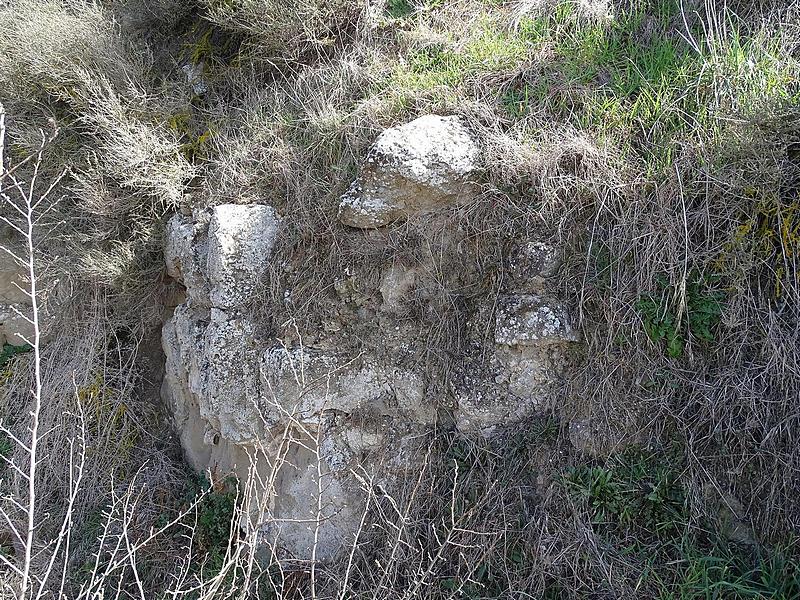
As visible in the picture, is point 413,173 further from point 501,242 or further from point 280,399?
point 280,399

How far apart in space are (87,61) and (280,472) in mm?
3107

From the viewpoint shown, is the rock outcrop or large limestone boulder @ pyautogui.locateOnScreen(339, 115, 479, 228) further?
large limestone boulder @ pyautogui.locateOnScreen(339, 115, 479, 228)

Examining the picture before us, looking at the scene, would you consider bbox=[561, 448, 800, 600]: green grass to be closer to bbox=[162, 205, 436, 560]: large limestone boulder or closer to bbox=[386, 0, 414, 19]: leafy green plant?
bbox=[162, 205, 436, 560]: large limestone boulder

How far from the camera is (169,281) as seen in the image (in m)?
4.56

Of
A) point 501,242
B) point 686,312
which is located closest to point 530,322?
point 501,242

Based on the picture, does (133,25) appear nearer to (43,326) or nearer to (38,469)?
(43,326)

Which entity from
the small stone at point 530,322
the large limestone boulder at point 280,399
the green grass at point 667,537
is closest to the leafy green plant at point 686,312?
the small stone at point 530,322

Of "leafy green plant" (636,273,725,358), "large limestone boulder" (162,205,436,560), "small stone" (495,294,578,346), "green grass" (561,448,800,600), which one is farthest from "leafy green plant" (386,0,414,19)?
"green grass" (561,448,800,600)

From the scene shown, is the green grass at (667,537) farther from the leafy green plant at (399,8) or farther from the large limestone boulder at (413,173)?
the leafy green plant at (399,8)

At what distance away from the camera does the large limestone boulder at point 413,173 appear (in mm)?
3389

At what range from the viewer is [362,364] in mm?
3582

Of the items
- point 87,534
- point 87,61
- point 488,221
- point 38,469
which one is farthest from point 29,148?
point 488,221

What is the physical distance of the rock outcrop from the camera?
3.23 m

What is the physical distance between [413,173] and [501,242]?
565mm
